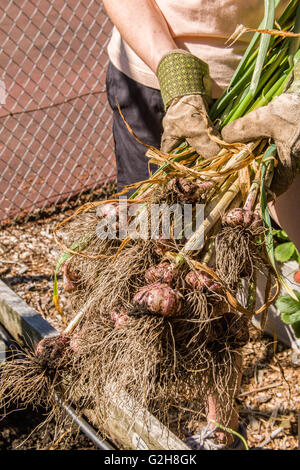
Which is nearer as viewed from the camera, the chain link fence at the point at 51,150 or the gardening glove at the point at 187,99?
the gardening glove at the point at 187,99

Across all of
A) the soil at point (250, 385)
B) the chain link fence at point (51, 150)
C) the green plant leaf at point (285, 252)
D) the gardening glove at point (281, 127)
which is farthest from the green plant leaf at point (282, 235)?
the chain link fence at point (51, 150)

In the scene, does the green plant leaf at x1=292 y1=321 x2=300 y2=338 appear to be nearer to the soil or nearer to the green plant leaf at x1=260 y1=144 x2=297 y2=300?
the soil

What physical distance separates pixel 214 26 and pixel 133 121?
59cm

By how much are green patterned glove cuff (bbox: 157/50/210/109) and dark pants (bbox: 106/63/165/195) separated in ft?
1.26

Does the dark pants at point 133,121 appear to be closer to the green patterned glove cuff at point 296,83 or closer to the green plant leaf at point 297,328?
the green patterned glove cuff at point 296,83

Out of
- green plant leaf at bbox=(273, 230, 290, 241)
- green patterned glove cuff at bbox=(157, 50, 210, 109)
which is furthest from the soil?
green patterned glove cuff at bbox=(157, 50, 210, 109)

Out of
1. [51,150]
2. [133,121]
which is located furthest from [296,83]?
[51,150]

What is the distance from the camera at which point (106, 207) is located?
1.69 m

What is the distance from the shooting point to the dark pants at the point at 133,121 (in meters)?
2.16

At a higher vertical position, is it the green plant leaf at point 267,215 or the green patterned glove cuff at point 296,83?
the green patterned glove cuff at point 296,83

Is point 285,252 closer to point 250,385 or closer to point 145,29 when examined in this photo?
point 250,385

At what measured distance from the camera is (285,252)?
107 inches

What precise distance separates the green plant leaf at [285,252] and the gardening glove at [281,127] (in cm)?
113

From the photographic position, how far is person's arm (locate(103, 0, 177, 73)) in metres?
1.80
